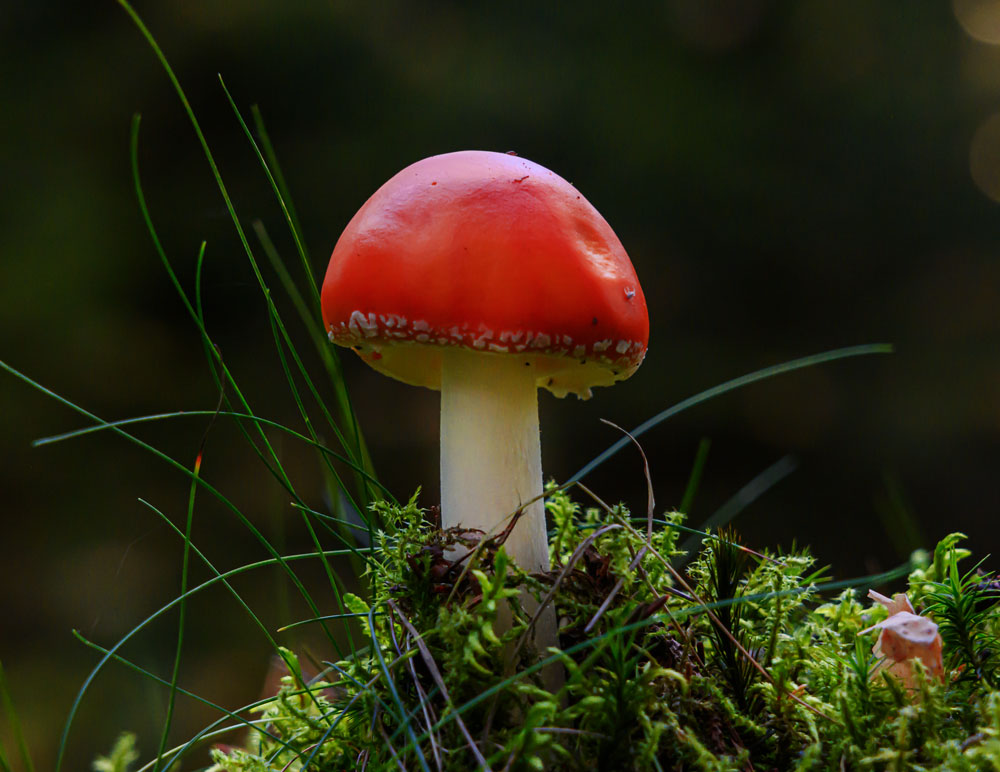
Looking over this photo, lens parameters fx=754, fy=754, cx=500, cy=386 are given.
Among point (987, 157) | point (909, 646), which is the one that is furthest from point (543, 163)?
point (909, 646)

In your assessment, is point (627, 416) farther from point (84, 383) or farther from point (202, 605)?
point (84, 383)

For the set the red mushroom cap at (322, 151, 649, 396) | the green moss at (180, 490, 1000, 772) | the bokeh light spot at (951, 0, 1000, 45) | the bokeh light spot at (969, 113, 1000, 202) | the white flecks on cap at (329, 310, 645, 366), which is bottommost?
the green moss at (180, 490, 1000, 772)

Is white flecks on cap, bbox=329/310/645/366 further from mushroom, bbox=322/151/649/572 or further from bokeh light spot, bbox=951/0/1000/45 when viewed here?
bokeh light spot, bbox=951/0/1000/45

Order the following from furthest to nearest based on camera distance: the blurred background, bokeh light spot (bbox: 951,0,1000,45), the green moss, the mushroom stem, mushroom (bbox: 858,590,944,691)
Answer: bokeh light spot (bbox: 951,0,1000,45)
the blurred background
the mushroom stem
mushroom (bbox: 858,590,944,691)
the green moss

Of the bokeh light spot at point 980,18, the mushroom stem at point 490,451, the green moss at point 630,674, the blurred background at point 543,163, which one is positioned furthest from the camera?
the bokeh light spot at point 980,18

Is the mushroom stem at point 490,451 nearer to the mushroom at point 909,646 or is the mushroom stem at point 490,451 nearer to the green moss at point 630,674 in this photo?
the green moss at point 630,674

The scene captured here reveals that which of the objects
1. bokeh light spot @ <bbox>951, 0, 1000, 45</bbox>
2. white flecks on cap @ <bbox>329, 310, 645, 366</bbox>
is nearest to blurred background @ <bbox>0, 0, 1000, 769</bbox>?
bokeh light spot @ <bbox>951, 0, 1000, 45</bbox>

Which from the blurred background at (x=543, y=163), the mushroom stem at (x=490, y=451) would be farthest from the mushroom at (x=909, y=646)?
the blurred background at (x=543, y=163)
